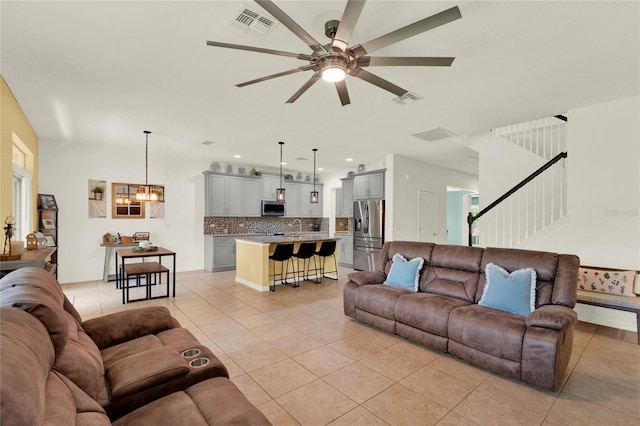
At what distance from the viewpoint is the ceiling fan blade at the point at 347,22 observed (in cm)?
169

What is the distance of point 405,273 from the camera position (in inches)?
154

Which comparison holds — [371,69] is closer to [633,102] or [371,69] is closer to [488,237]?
[633,102]

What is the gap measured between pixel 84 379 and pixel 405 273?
3327mm

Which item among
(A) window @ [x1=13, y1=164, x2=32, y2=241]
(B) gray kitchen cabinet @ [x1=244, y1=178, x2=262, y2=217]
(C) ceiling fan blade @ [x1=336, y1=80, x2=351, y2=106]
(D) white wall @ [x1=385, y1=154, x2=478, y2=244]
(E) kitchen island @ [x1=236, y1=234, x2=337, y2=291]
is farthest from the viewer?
(B) gray kitchen cabinet @ [x1=244, y1=178, x2=262, y2=217]

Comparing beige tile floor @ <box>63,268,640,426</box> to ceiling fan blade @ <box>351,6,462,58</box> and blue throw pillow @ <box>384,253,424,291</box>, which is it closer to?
blue throw pillow @ <box>384,253,424,291</box>

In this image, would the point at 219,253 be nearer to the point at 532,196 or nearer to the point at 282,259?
the point at 282,259

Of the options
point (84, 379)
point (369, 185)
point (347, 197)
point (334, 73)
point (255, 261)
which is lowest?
point (255, 261)

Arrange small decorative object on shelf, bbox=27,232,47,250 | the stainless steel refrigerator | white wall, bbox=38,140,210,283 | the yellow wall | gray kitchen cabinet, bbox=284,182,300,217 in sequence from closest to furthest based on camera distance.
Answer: the yellow wall < small decorative object on shelf, bbox=27,232,47,250 < white wall, bbox=38,140,210,283 < the stainless steel refrigerator < gray kitchen cabinet, bbox=284,182,300,217

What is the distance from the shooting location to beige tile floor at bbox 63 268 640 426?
2174mm

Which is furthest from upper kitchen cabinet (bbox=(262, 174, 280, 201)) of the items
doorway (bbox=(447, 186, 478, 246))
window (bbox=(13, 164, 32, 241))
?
doorway (bbox=(447, 186, 478, 246))

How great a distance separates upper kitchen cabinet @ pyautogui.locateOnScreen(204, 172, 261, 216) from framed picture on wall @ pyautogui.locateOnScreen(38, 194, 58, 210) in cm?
286

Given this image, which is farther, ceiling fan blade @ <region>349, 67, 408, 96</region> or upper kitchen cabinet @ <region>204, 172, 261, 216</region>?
upper kitchen cabinet @ <region>204, 172, 261, 216</region>

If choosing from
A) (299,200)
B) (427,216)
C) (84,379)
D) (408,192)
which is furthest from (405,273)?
(299,200)

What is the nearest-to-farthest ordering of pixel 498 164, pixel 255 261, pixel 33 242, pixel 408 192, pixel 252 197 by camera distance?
pixel 33 242 → pixel 498 164 → pixel 255 261 → pixel 408 192 → pixel 252 197
